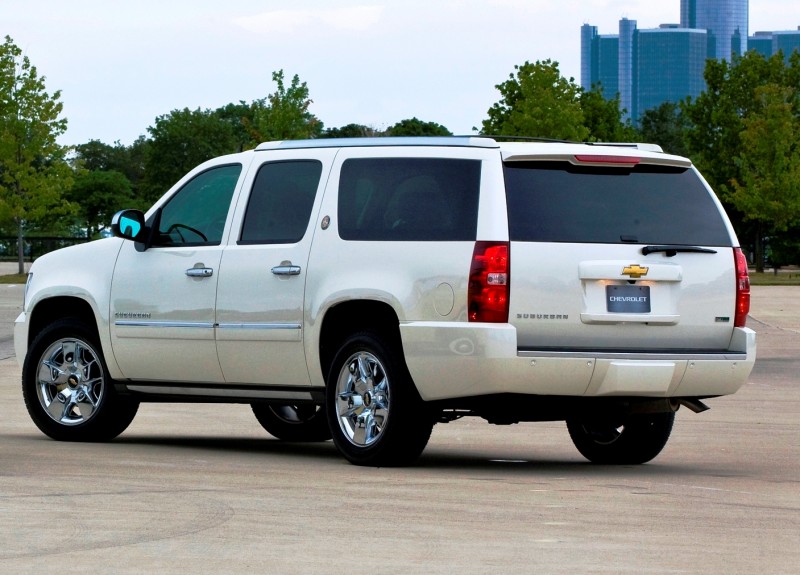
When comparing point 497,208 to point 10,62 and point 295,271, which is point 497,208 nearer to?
point 295,271

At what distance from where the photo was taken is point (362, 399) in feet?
33.9

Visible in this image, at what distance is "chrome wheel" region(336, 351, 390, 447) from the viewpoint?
1026cm

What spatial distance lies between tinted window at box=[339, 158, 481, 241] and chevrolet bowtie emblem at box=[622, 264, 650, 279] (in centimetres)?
86

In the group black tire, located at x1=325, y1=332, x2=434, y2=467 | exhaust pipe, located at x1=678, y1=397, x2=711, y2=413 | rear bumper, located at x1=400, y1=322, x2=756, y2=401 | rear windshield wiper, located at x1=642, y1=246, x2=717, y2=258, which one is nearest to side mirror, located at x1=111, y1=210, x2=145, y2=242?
black tire, located at x1=325, y1=332, x2=434, y2=467

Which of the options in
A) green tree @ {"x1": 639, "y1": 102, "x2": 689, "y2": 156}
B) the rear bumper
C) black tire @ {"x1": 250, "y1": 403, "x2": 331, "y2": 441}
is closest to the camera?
the rear bumper

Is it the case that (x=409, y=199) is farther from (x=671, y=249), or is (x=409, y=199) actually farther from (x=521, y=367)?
(x=671, y=249)

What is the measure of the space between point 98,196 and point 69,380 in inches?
3668

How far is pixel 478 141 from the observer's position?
10219 mm

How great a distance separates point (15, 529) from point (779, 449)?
606 centimetres

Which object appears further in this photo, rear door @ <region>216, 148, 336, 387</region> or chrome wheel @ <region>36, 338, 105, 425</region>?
chrome wheel @ <region>36, 338, 105, 425</region>

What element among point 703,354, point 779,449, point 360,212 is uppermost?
point 360,212

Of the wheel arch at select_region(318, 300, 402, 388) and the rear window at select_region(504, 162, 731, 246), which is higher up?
the rear window at select_region(504, 162, 731, 246)

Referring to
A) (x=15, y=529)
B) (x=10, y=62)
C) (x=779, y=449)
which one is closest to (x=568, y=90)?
(x=10, y=62)

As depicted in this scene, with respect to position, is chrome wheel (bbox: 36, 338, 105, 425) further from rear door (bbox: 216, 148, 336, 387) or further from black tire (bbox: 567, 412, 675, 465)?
black tire (bbox: 567, 412, 675, 465)
